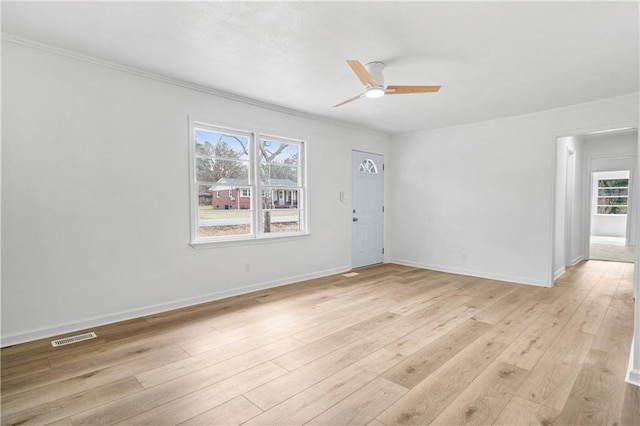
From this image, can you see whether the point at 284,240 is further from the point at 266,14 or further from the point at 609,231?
the point at 609,231

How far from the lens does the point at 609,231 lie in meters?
10.3

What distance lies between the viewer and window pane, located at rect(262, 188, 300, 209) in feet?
15.6

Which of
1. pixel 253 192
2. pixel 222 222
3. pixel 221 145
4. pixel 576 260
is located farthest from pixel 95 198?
pixel 576 260

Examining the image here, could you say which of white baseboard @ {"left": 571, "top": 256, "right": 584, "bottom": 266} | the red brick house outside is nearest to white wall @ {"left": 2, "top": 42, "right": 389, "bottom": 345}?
the red brick house outside

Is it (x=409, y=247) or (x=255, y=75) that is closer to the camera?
(x=255, y=75)

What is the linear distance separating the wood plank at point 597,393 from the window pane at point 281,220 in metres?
3.76

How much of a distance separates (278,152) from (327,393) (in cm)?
359

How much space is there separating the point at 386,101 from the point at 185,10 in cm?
280

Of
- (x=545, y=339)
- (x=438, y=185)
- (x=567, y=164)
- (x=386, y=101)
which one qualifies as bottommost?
(x=545, y=339)

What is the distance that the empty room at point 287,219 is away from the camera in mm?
2195

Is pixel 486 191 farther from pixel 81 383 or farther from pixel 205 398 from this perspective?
pixel 81 383

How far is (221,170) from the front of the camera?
14.0ft

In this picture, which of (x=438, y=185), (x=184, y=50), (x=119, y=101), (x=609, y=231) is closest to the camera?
(x=184, y=50)

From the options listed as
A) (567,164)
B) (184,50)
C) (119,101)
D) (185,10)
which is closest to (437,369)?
(185,10)
